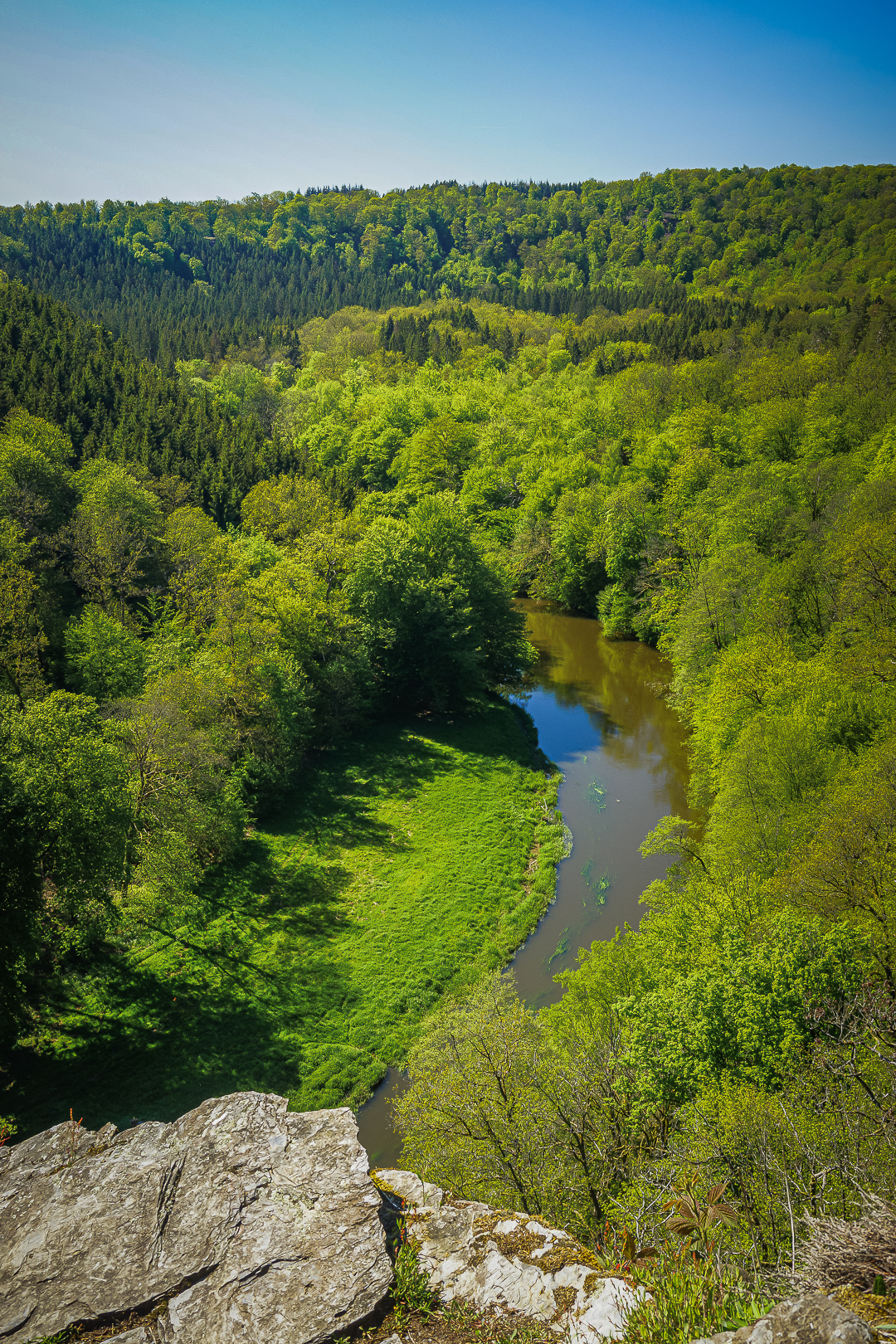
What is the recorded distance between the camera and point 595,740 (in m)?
37.8

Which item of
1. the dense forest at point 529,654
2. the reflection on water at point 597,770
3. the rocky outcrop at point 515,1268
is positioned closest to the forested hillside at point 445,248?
the dense forest at point 529,654

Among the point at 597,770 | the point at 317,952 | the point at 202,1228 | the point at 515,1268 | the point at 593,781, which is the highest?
the point at 515,1268

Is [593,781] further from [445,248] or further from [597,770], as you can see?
[445,248]

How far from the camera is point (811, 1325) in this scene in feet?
12.5

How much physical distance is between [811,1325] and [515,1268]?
3.12 meters

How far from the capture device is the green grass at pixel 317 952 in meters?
17.4

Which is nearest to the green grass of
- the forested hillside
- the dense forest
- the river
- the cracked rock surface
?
the dense forest

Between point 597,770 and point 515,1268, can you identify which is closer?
point 515,1268

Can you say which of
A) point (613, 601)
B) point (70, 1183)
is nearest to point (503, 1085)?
point (70, 1183)

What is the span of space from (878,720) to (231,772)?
23075mm

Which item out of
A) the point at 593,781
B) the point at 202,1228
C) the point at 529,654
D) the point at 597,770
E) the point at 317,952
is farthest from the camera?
the point at 529,654

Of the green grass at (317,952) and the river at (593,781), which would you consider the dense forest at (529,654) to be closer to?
the green grass at (317,952)

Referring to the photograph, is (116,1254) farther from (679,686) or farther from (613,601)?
(613,601)

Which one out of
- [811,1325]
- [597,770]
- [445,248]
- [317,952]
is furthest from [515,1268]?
[445,248]
